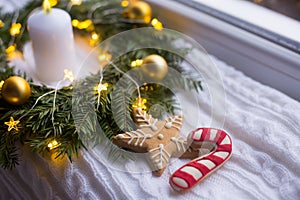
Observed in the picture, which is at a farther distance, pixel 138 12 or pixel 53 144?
pixel 138 12

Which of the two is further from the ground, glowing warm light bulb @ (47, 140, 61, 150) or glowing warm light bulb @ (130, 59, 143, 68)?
glowing warm light bulb @ (130, 59, 143, 68)

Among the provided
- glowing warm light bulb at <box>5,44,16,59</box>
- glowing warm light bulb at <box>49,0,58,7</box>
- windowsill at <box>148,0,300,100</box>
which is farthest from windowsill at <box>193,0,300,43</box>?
glowing warm light bulb at <box>5,44,16,59</box>

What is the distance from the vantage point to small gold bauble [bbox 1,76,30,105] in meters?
0.72

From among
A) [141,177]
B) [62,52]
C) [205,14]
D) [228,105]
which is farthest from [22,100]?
[205,14]

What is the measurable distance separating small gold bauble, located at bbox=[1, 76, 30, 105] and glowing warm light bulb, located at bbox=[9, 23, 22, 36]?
9.6 inches

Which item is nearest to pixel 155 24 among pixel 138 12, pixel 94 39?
pixel 138 12

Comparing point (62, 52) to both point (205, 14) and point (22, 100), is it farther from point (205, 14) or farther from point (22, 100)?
point (205, 14)

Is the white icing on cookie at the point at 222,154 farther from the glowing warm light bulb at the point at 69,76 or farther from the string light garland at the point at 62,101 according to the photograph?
the glowing warm light bulb at the point at 69,76

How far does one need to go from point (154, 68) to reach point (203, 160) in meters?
0.22

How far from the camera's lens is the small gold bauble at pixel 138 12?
0.98 metres

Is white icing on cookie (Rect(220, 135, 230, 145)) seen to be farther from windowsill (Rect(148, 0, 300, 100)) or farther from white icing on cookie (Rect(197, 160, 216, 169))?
windowsill (Rect(148, 0, 300, 100))

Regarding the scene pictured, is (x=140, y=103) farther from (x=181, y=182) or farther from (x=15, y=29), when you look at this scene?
(x=15, y=29)

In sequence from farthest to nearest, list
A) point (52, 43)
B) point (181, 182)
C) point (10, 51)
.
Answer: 1. point (10, 51)
2. point (52, 43)
3. point (181, 182)

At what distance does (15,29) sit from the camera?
942 millimetres
